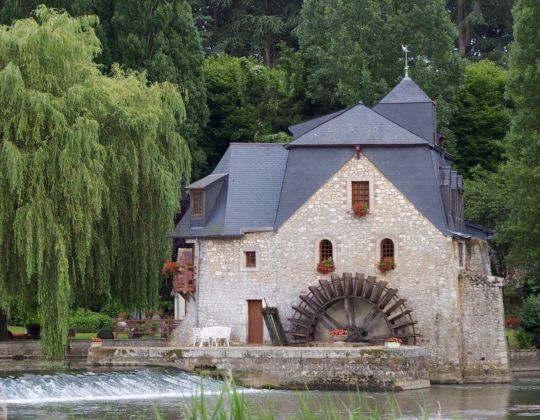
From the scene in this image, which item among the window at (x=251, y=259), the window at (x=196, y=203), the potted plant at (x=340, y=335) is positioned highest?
the window at (x=196, y=203)

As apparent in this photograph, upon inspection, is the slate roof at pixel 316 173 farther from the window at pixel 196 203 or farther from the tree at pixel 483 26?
the tree at pixel 483 26

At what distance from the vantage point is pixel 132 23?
52.9 metres

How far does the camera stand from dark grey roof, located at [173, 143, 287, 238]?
40938mm

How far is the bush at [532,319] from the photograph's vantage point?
1714 inches

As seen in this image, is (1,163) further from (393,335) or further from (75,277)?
(393,335)

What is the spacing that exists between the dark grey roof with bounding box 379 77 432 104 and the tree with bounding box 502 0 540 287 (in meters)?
4.38

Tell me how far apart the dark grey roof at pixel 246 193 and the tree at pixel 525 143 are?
808 centimetres

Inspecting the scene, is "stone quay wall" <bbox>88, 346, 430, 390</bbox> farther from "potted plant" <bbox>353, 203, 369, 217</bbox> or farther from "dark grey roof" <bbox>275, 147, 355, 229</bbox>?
"dark grey roof" <bbox>275, 147, 355, 229</bbox>

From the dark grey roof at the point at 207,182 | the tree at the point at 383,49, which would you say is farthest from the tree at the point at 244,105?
the dark grey roof at the point at 207,182

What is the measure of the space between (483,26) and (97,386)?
42.2m

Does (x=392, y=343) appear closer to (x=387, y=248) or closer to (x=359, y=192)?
(x=387, y=248)

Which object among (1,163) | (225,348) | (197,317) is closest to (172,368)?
(225,348)

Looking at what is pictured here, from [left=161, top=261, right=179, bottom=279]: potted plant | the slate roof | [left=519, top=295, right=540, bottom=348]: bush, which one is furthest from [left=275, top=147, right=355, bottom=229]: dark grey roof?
[left=519, top=295, right=540, bottom=348]: bush

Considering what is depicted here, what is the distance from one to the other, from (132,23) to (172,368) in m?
19.3
